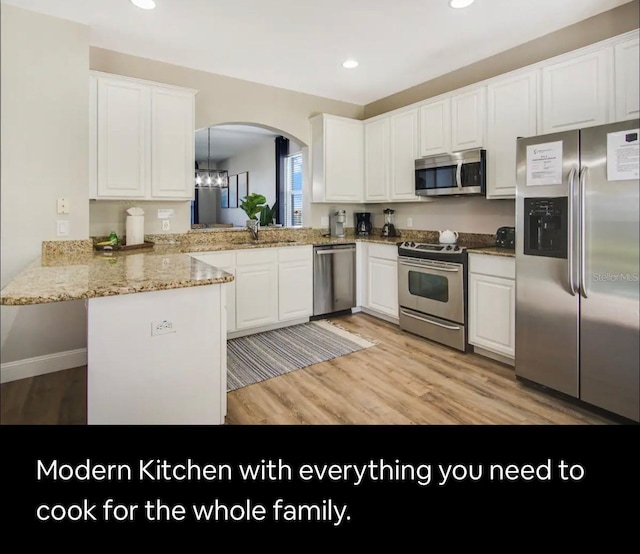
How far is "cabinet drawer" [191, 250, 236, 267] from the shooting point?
3549 millimetres

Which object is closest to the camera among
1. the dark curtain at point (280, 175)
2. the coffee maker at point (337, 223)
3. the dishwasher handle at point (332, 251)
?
the dishwasher handle at point (332, 251)

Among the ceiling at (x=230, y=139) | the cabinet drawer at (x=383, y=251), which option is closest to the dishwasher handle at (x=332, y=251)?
the cabinet drawer at (x=383, y=251)

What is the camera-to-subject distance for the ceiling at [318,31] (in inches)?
106

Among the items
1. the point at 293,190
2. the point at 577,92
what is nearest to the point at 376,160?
the point at 577,92

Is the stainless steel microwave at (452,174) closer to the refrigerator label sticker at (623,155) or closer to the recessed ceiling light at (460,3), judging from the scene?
the recessed ceiling light at (460,3)

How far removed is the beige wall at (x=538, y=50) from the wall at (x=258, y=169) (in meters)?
3.37

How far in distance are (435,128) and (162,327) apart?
3161 millimetres

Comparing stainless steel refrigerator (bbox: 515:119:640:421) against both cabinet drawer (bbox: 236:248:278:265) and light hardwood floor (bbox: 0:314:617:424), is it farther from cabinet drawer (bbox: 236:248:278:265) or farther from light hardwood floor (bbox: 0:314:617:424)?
cabinet drawer (bbox: 236:248:278:265)

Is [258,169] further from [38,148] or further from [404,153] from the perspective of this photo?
[38,148]

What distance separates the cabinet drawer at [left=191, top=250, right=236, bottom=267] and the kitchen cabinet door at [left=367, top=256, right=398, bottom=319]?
1.57 meters
